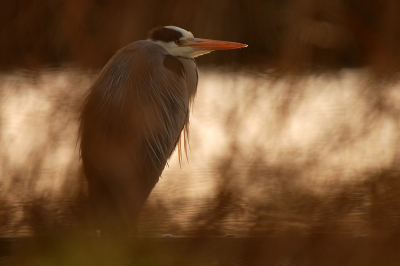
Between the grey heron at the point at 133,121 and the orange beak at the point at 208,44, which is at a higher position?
the orange beak at the point at 208,44

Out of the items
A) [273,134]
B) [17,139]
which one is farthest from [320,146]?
[17,139]

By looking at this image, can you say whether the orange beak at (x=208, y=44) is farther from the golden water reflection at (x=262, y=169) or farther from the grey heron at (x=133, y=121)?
the golden water reflection at (x=262, y=169)

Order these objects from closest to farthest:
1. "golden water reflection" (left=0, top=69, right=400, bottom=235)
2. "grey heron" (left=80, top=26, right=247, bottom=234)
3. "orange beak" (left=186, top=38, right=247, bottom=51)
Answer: "golden water reflection" (left=0, top=69, right=400, bottom=235), "grey heron" (left=80, top=26, right=247, bottom=234), "orange beak" (left=186, top=38, right=247, bottom=51)

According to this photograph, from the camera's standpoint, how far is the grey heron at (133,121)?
83.0 inches

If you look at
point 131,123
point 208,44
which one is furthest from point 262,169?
point 208,44

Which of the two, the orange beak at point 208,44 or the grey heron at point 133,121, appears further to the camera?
the orange beak at point 208,44

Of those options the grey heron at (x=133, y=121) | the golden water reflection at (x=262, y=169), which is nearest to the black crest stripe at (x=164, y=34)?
the grey heron at (x=133, y=121)

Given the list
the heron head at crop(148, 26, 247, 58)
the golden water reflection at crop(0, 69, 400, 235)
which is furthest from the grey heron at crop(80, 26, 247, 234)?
the golden water reflection at crop(0, 69, 400, 235)

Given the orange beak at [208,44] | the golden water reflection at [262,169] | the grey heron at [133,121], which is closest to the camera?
the golden water reflection at [262,169]

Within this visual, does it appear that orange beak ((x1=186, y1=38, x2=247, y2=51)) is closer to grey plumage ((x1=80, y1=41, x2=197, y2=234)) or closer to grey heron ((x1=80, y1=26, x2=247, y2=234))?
grey heron ((x1=80, y1=26, x2=247, y2=234))

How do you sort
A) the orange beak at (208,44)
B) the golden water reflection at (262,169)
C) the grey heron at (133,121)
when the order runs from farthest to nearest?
the orange beak at (208,44) < the grey heron at (133,121) < the golden water reflection at (262,169)

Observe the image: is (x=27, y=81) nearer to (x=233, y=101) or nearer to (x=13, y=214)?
(x=13, y=214)

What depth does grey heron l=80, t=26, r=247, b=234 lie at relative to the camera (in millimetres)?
2107

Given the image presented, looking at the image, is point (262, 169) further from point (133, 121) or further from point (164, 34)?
point (164, 34)
